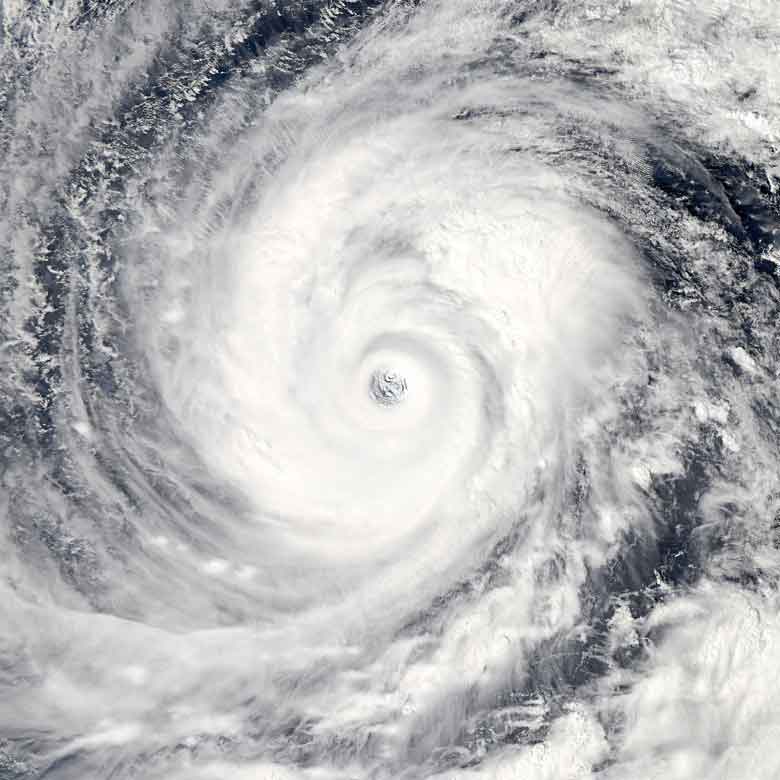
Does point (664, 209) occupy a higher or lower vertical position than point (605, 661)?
higher

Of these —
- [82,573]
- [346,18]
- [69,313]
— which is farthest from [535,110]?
[82,573]

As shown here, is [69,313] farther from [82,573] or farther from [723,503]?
[723,503]

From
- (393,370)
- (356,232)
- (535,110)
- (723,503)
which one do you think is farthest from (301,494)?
(535,110)

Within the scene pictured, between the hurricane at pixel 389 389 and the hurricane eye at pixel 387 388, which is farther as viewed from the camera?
the hurricane eye at pixel 387 388

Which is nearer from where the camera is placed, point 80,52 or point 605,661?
point 605,661

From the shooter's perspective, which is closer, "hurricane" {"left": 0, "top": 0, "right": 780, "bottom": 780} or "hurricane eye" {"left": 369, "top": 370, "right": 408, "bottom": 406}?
"hurricane" {"left": 0, "top": 0, "right": 780, "bottom": 780}

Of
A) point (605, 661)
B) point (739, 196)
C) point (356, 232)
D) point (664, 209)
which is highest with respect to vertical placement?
point (739, 196)
